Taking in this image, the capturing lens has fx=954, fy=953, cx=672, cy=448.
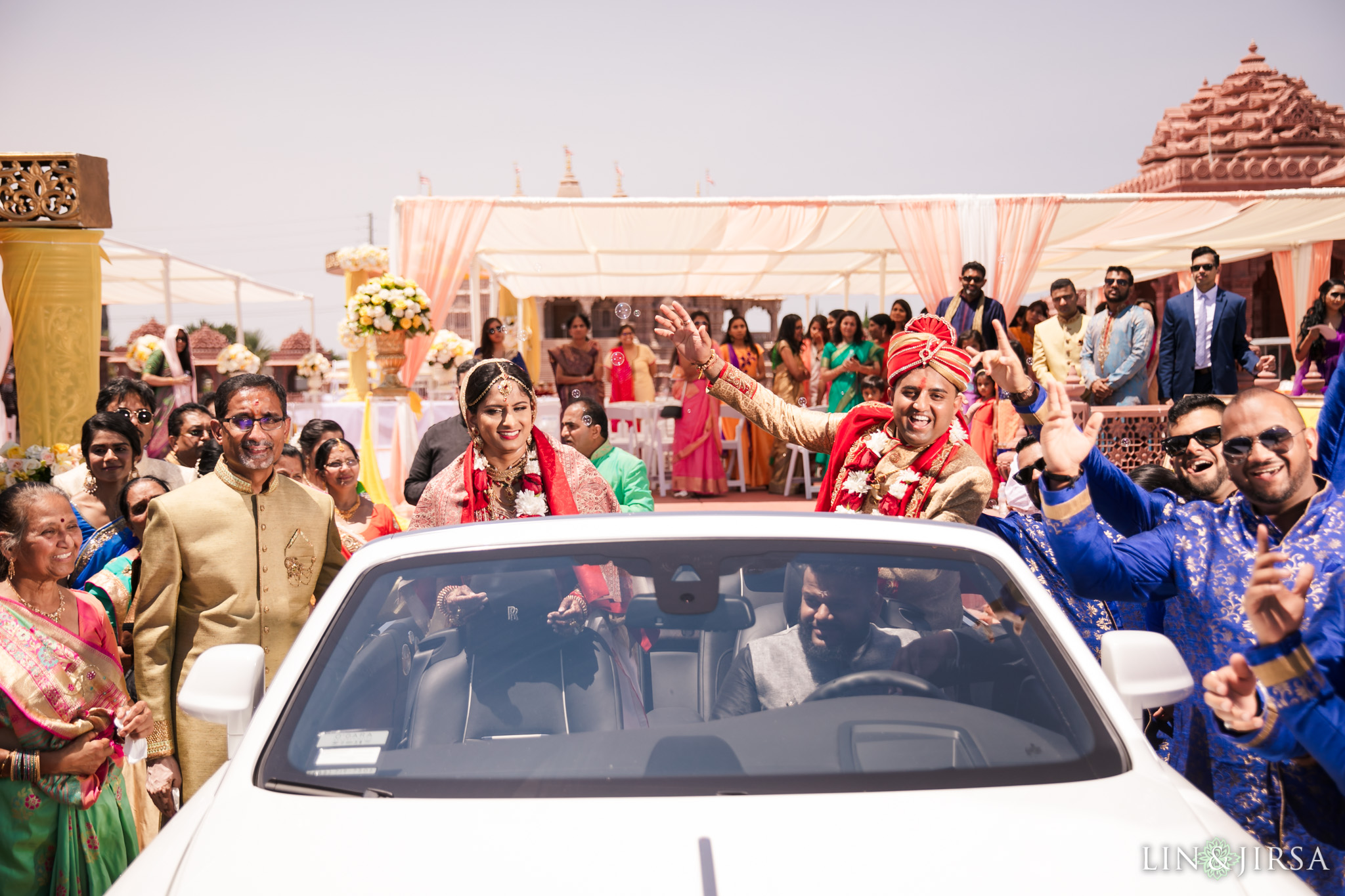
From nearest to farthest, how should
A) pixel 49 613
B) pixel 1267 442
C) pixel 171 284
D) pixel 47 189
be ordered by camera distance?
pixel 1267 442
pixel 49 613
pixel 47 189
pixel 171 284

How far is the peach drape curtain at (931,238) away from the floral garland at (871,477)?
7.36 metres

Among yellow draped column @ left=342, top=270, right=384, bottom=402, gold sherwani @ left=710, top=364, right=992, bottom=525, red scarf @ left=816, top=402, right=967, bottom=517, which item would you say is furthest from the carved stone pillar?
red scarf @ left=816, top=402, right=967, bottom=517

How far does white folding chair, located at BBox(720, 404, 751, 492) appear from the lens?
1246 centimetres

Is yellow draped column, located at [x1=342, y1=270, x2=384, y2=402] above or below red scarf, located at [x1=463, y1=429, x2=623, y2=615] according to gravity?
above

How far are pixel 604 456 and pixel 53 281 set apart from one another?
15.0 ft

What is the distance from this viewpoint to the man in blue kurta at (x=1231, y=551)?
2359 millimetres

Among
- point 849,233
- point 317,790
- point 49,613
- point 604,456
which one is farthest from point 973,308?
point 317,790

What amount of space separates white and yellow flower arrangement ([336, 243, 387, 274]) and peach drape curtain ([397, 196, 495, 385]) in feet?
3.64

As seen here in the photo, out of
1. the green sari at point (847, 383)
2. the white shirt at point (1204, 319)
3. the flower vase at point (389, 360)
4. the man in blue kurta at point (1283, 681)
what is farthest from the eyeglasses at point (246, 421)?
the green sari at point (847, 383)

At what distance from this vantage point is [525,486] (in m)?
3.70

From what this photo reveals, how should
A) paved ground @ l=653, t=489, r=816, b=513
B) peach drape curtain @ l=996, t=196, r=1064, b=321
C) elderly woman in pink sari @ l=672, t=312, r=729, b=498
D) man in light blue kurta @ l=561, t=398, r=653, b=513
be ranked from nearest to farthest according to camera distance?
man in light blue kurta @ l=561, t=398, r=653, b=513, peach drape curtain @ l=996, t=196, r=1064, b=321, paved ground @ l=653, t=489, r=816, b=513, elderly woman in pink sari @ l=672, t=312, r=729, b=498

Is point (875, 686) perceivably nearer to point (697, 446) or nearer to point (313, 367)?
point (697, 446)

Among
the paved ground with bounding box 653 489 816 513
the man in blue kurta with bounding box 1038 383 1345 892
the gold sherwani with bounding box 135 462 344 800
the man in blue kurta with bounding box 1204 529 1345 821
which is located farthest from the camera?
the paved ground with bounding box 653 489 816 513

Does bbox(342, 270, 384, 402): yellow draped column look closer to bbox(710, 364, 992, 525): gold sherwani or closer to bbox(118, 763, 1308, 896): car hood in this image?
bbox(710, 364, 992, 525): gold sherwani
